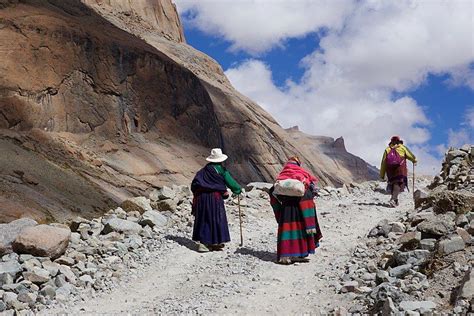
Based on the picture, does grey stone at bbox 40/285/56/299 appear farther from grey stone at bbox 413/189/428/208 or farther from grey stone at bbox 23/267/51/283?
grey stone at bbox 413/189/428/208

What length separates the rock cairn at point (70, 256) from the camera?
748 cm

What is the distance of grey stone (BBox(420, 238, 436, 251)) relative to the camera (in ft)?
22.2

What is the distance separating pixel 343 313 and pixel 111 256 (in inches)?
183

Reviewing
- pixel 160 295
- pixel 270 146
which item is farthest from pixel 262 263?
pixel 270 146

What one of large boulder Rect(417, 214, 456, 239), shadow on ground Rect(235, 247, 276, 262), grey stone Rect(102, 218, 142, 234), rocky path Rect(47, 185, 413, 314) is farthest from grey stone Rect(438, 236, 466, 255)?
grey stone Rect(102, 218, 142, 234)

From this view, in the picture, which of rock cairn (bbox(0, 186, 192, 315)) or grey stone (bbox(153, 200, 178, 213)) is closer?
rock cairn (bbox(0, 186, 192, 315))

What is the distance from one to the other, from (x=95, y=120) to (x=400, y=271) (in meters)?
23.7

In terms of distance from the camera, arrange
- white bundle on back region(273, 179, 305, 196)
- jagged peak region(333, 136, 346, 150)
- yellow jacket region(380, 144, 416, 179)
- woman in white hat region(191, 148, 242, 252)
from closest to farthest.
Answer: white bundle on back region(273, 179, 305, 196) < woman in white hat region(191, 148, 242, 252) < yellow jacket region(380, 144, 416, 179) < jagged peak region(333, 136, 346, 150)

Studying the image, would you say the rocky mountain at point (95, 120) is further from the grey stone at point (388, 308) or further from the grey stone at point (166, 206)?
the grey stone at point (388, 308)

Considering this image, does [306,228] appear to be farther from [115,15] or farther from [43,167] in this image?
[115,15]

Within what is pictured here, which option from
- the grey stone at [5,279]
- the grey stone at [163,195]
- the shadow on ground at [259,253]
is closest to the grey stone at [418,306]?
the shadow on ground at [259,253]

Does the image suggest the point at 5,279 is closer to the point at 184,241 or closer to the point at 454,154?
the point at 184,241

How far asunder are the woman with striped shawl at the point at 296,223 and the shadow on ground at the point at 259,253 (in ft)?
1.22

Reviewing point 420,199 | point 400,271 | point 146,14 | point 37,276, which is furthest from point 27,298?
point 146,14
